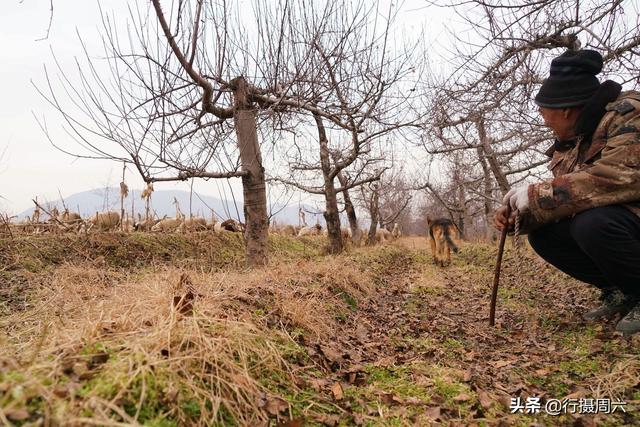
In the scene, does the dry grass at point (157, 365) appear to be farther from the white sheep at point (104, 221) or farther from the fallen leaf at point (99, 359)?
the white sheep at point (104, 221)

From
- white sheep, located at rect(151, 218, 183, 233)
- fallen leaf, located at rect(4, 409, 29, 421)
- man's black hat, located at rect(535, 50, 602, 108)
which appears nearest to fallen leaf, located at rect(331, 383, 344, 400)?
fallen leaf, located at rect(4, 409, 29, 421)

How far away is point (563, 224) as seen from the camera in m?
2.94

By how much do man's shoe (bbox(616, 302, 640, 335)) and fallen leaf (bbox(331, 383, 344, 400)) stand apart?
6.60ft

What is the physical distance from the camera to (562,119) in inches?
113

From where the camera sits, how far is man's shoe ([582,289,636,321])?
9.56ft

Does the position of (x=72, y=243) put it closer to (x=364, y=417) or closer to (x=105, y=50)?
(x=105, y=50)

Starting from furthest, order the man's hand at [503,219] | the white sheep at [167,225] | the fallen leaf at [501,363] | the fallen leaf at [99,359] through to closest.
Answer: the white sheep at [167,225] → the man's hand at [503,219] → the fallen leaf at [501,363] → the fallen leaf at [99,359]

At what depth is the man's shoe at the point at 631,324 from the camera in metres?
2.51

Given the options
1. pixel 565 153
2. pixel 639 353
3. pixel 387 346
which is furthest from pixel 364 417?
pixel 565 153

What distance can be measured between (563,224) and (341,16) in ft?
13.5

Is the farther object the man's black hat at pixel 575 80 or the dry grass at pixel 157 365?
the man's black hat at pixel 575 80

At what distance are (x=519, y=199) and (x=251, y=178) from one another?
3745 mm

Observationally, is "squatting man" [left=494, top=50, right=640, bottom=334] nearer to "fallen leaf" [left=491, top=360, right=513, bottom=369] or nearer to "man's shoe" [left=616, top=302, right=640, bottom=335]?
"man's shoe" [left=616, top=302, right=640, bottom=335]

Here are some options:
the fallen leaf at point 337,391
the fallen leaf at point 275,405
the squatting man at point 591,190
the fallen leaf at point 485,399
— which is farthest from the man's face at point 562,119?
the fallen leaf at point 275,405
